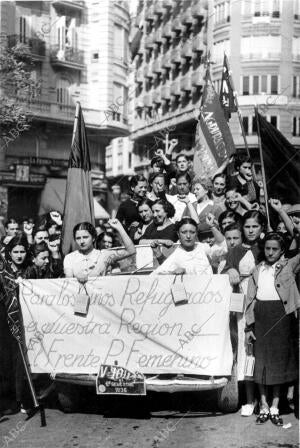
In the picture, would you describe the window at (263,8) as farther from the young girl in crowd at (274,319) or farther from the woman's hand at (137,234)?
the young girl in crowd at (274,319)

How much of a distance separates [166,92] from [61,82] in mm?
13724

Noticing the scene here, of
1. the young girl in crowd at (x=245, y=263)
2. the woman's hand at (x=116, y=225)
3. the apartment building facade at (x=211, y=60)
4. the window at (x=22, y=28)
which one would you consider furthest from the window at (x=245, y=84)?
the woman's hand at (x=116, y=225)

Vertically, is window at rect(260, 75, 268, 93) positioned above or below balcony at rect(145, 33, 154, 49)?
below

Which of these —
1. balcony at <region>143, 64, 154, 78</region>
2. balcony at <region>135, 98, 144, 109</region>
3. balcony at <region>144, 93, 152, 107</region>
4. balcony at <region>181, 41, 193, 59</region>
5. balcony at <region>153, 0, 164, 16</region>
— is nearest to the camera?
balcony at <region>181, 41, 193, 59</region>

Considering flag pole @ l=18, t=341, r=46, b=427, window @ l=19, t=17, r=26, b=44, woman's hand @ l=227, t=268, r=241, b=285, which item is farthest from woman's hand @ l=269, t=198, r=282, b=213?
window @ l=19, t=17, r=26, b=44

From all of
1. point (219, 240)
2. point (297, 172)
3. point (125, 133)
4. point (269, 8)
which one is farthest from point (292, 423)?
point (125, 133)

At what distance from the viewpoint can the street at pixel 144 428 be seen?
5.98 metres

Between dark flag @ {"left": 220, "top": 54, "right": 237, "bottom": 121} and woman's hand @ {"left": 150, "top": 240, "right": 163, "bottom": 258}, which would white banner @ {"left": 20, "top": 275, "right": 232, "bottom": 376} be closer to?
woman's hand @ {"left": 150, "top": 240, "right": 163, "bottom": 258}

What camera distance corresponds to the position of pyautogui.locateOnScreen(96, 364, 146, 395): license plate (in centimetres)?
655

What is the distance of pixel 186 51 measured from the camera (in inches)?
1655

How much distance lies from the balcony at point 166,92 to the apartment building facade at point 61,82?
35.7 feet

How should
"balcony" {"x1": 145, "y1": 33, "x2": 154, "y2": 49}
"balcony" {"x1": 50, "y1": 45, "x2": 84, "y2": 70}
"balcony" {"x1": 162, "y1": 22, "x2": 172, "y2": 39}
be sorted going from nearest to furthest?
"balcony" {"x1": 50, "y1": 45, "x2": 84, "y2": 70} < "balcony" {"x1": 162, "y1": 22, "x2": 172, "y2": 39} < "balcony" {"x1": 145, "y1": 33, "x2": 154, "y2": 49}

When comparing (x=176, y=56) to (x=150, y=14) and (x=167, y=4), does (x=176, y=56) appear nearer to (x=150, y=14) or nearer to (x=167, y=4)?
(x=167, y=4)

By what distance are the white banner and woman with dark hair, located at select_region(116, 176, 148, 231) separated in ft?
8.23
